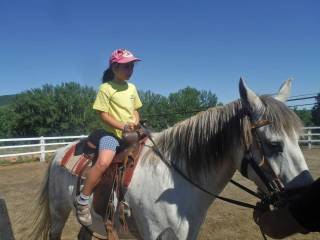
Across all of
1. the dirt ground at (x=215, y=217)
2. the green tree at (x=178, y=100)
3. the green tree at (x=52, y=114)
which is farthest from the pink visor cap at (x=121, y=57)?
the green tree at (x=178, y=100)

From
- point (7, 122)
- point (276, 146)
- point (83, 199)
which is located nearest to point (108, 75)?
point (83, 199)

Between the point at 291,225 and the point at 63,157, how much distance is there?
3.19m

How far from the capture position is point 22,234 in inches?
234

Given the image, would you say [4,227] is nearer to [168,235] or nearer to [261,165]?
[168,235]

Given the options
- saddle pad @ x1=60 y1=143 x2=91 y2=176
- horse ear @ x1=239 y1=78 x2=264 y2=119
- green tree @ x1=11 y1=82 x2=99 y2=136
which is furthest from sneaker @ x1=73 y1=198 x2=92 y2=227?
green tree @ x1=11 y1=82 x2=99 y2=136

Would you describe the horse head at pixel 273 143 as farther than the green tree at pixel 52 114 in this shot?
No

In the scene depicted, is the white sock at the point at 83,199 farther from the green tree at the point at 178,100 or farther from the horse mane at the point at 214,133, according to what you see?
the green tree at the point at 178,100

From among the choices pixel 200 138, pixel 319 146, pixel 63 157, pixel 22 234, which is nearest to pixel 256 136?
pixel 200 138

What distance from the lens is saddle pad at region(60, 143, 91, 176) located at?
388cm

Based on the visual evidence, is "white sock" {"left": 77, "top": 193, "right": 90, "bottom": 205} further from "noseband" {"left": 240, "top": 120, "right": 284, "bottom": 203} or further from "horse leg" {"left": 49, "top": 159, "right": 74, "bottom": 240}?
"noseband" {"left": 240, "top": 120, "right": 284, "bottom": 203}

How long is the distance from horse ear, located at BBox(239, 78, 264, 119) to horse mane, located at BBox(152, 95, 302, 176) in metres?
0.05

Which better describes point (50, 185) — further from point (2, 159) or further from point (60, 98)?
point (60, 98)

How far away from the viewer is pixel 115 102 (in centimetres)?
371

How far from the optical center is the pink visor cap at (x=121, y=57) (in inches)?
147
